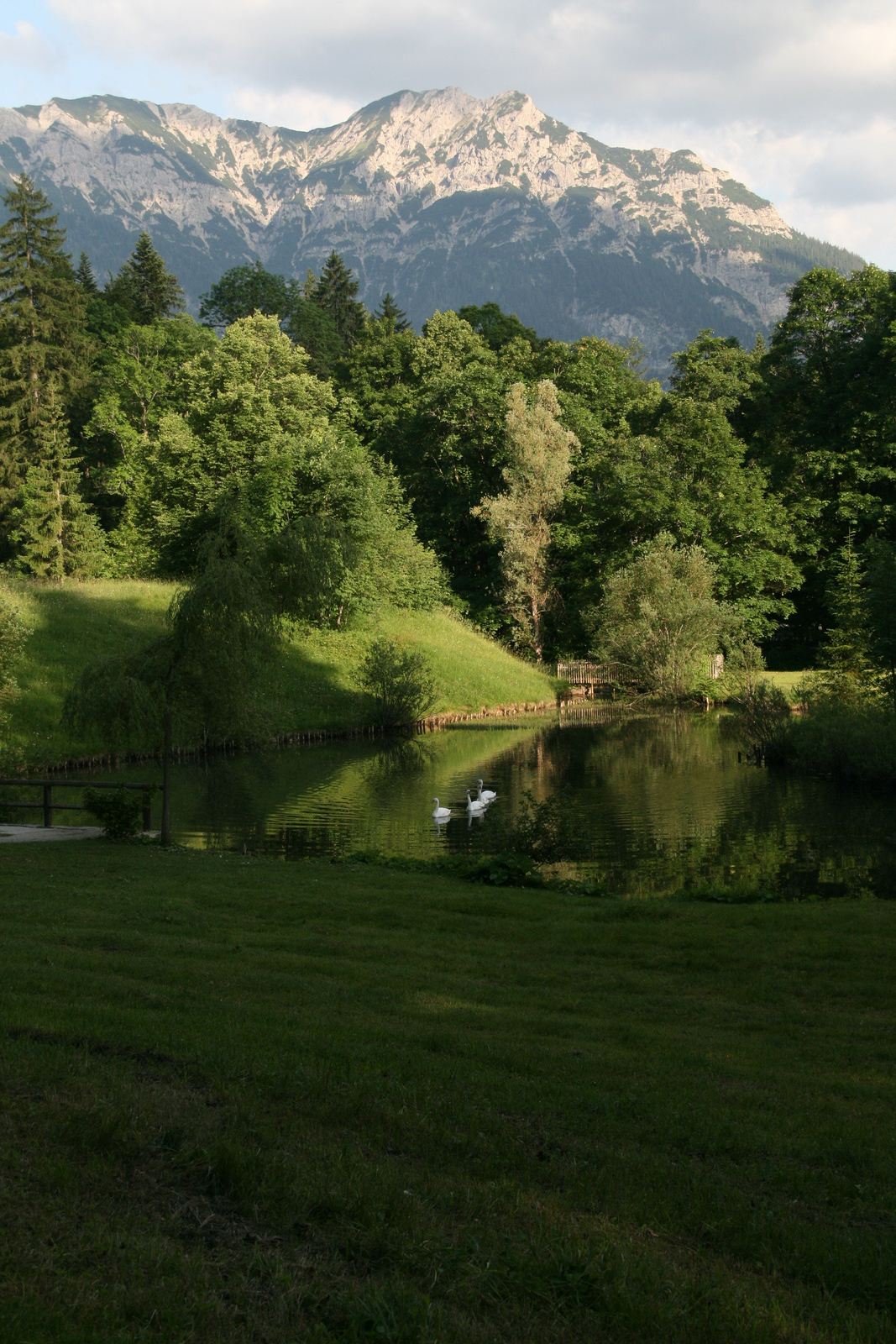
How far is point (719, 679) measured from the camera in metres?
54.4

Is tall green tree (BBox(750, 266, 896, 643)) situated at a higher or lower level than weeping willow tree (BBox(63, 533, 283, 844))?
higher

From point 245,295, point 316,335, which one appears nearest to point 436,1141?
point 316,335

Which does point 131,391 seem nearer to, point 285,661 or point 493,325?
point 493,325

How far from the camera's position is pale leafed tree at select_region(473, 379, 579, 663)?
200 ft

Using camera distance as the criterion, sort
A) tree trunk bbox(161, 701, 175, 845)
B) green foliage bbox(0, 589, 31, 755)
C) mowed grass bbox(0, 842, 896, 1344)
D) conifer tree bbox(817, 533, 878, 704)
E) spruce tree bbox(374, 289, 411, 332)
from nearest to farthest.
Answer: mowed grass bbox(0, 842, 896, 1344)
tree trunk bbox(161, 701, 175, 845)
green foliage bbox(0, 589, 31, 755)
conifer tree bbox(817, 533, 878, 704)
spruce tree bbox(374, 289, 411, 332)

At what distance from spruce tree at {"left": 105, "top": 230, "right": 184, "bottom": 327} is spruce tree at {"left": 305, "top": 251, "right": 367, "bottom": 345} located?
17504 millimetres

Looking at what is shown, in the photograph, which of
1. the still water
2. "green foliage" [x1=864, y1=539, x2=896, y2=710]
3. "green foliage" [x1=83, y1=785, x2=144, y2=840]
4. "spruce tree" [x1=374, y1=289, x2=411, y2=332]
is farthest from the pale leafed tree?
"green foliage" [x1=83, y1=785, x2=144, y2=840]

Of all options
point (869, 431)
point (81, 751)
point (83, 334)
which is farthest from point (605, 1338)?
point (83, 334)

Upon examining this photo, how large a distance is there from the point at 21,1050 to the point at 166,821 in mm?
13791

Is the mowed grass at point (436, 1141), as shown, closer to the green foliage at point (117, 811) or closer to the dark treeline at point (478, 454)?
the green foliage at point (117, 811)

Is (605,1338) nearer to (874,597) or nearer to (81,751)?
(874,597)

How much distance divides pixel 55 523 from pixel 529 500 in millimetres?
28914

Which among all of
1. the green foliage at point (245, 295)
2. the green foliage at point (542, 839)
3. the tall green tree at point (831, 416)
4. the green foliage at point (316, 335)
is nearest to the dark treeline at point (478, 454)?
the tall green tree at point (831, 416)

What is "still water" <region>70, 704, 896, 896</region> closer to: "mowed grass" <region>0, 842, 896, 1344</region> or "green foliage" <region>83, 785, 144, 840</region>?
"green foliage" <region>83, 785, 144, 840</region>
